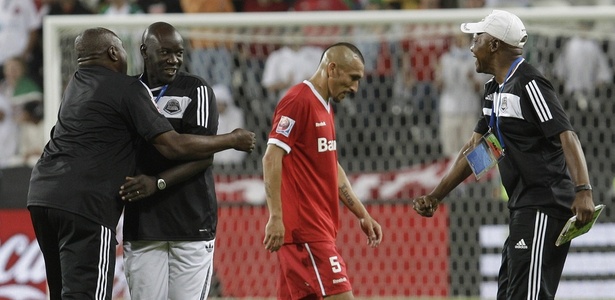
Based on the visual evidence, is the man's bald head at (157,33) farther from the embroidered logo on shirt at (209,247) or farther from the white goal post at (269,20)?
the white goal post at (269,20)

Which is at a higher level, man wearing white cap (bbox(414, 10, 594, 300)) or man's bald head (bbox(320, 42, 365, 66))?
man's bald head (bbox(320, 42, 365, 66))

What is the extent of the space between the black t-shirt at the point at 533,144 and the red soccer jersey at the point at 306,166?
1.17 meters

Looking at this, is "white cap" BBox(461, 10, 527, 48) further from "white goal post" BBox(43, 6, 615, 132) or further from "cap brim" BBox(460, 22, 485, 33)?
"white goal post" BBox(43, 6, 615, 132)

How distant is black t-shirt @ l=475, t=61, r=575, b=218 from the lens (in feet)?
18.1

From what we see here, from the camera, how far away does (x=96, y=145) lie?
5457 mm

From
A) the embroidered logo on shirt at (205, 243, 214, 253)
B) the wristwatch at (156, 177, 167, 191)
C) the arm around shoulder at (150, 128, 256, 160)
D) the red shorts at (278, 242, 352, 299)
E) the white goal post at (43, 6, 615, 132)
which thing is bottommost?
the red shorts at (278, 242, 352, 299)

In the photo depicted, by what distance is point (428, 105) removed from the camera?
413 inches

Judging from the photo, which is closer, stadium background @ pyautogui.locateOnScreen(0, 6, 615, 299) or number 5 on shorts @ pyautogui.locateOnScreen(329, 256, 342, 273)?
number 5 on shorts @ pyautogui.locateOnScreen(329, 256, 342, 273)

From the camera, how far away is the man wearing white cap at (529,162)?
18.1 ft

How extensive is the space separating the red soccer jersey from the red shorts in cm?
6

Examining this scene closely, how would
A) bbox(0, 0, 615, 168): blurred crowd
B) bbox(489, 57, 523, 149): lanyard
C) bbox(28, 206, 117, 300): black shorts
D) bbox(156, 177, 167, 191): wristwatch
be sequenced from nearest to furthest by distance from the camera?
bbox(28, 206, 117, 300): black shorts < bbox(156, 177, 167, 191): wristwatch < bbox(489, 57, 523, 149): lanyard < bbox(0, 0, 615, 168): blurred crowd

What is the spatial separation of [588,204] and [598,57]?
5.24 meters

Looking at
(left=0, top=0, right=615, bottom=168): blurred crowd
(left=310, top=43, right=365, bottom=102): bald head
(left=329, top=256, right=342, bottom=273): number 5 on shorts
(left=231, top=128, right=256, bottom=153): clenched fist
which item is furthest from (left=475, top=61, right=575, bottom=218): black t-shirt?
(left=0, top=0, right=615, bottom=168): blurred crowd

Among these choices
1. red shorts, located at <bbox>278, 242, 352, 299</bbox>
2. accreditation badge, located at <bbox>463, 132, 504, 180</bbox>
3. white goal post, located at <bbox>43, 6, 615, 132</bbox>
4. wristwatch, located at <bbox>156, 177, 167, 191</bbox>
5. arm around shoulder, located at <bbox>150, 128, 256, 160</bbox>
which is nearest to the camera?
arm around shoulder, located at <bbox>150, 128, 256, 160</bbox>
